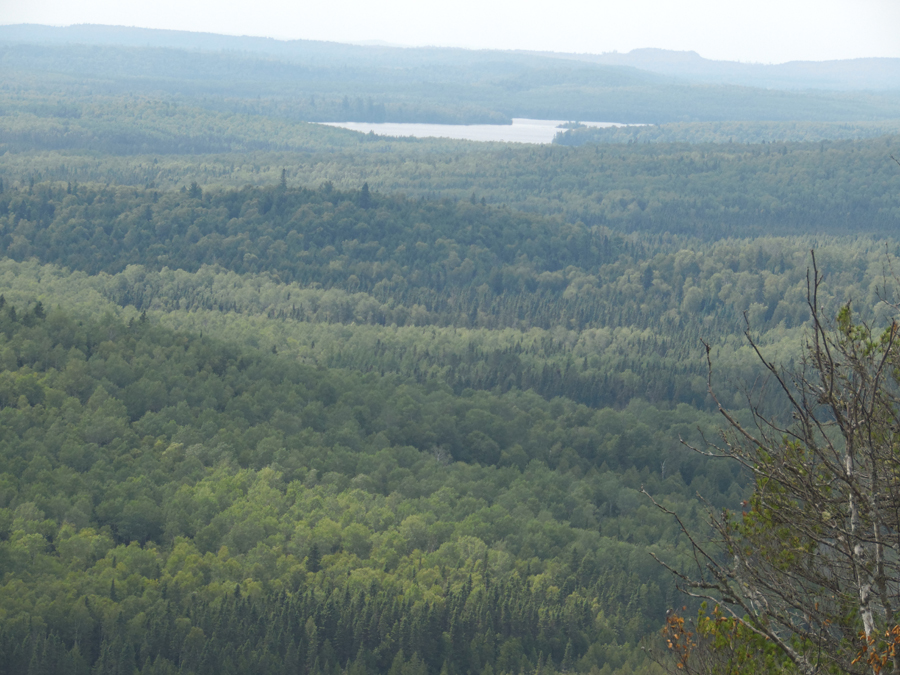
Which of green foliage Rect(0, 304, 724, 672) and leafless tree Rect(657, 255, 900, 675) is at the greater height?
leafless tree Rect(657, 255, 900, 675)

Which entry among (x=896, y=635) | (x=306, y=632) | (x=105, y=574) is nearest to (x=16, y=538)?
(x=105, y=574)

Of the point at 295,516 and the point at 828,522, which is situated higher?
the point at 828,522

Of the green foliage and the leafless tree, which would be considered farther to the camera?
the green foliage

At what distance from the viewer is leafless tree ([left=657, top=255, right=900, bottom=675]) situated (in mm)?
17969

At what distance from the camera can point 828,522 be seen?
61.5ft

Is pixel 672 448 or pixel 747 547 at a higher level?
pixel 747 547

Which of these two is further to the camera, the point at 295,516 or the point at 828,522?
the point at 295,516

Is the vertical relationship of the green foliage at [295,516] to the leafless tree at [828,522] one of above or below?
below

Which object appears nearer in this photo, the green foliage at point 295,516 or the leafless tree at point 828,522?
the leafless tree at point 828,522

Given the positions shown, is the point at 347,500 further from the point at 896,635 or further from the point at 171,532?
the point at 896,635

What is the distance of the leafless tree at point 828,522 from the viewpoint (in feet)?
59.0

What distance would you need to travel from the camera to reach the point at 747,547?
74.5 ft

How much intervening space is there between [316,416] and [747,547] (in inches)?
4406

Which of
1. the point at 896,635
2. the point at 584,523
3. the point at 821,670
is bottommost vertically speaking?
the point at 584,523
